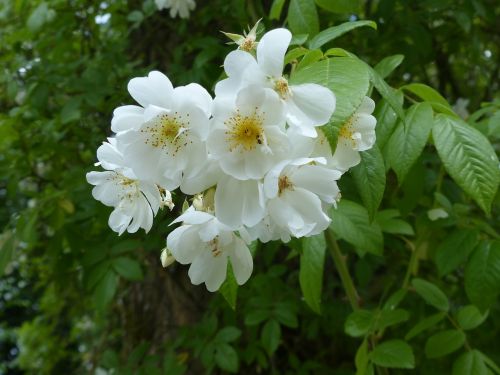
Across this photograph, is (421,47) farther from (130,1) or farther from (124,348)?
(124,348)

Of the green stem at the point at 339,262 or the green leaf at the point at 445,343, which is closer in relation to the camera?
the green stem at the point at 339,262

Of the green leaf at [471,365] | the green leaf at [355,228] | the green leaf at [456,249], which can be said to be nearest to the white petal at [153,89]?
the green leaf at [355,228]

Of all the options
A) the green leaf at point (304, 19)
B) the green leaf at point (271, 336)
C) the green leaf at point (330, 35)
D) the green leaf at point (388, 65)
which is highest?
the green leaf at point (330, 35)

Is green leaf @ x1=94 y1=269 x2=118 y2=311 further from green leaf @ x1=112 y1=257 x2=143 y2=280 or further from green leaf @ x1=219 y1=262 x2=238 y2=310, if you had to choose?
green leaf @ x1=219 y1=262 x2=238 y2=310

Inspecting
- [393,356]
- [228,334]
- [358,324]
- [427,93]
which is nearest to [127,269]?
[228,334]

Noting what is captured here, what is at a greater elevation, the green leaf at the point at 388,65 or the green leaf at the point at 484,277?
the green leaf at the point at 388,65

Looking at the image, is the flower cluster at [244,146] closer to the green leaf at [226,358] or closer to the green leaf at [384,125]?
the green leaf at [384,125]
